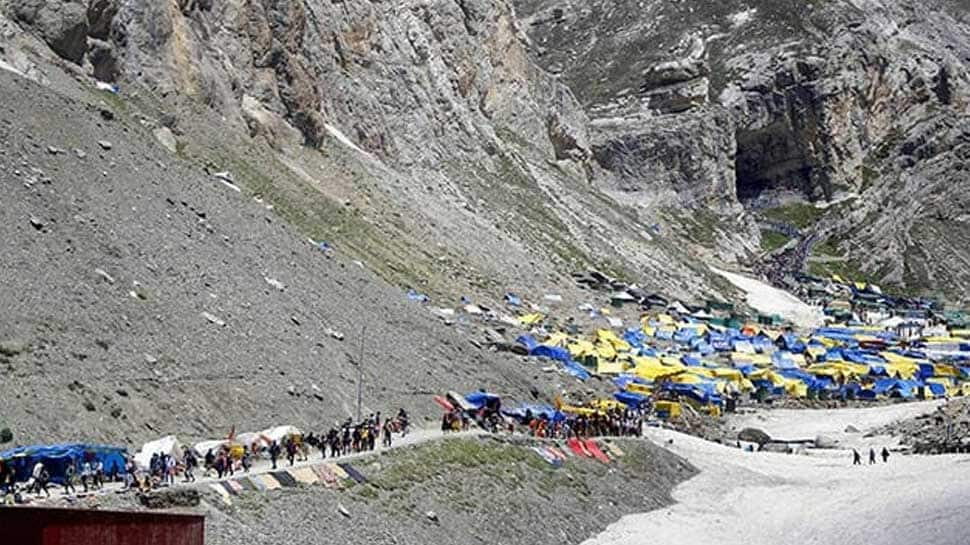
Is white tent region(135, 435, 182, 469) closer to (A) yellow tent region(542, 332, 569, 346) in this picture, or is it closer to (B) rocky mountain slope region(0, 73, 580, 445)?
(B) rocky mountain slope region(0, 73, 580, 445)

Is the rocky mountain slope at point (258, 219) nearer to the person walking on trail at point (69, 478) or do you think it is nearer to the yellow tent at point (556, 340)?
the person walking on trail at point (69, 478)

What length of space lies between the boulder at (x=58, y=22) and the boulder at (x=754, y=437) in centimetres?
4569

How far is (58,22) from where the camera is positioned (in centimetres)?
7500

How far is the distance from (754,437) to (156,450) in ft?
170

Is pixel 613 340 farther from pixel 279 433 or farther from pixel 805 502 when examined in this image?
pixel 279 433

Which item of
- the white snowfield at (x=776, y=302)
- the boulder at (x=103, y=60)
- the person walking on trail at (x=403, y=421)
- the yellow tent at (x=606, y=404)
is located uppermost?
the boulder at (x=103, y=60)

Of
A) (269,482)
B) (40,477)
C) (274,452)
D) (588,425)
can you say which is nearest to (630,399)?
(588,425)

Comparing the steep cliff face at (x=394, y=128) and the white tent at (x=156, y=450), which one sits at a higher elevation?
the steep cliff face at (x=394, y=128)

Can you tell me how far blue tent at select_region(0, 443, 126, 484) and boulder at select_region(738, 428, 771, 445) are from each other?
174 ft

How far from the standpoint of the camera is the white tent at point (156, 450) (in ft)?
126

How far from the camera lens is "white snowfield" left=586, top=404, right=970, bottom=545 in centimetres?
5225

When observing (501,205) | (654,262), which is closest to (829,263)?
(654,262)

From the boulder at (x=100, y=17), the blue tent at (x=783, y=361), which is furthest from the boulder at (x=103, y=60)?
the blue tent at (x=783, y=361)

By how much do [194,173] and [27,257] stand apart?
70.1 feet
